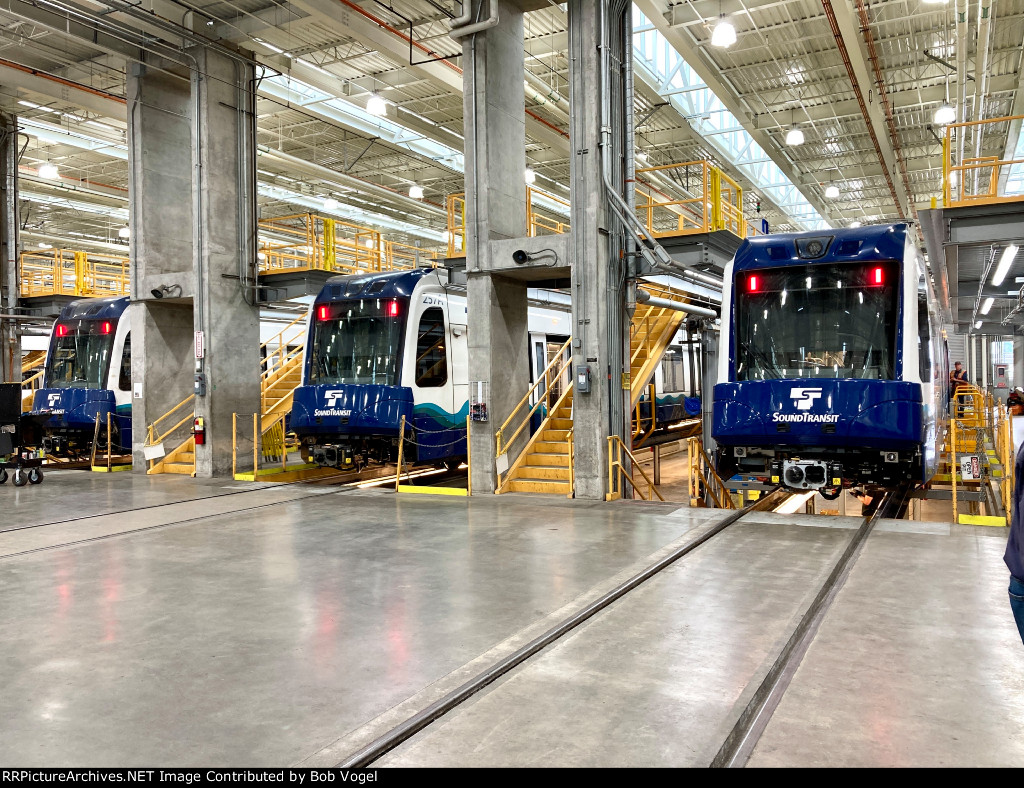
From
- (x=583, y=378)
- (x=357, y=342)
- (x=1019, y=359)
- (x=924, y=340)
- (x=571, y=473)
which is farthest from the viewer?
(x=1019, y=359)

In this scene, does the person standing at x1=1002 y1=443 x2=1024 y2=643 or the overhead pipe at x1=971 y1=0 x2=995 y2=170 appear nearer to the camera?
the person standing at x1=1002 y1=443 x2=1024 y2=643

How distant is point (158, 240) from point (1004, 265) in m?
17.2

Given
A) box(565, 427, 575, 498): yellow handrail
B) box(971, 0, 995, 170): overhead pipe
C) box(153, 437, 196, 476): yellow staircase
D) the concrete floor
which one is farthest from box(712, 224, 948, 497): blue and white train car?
box(153, 437, 196, 476): yellow staircase

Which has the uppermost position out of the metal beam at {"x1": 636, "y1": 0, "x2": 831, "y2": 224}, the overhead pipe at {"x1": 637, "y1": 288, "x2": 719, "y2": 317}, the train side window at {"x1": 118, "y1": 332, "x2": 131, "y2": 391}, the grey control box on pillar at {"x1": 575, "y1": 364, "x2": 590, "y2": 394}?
the metal beam at {"x1": 636, "y1": 0, "x2": 831, "y2": 224}

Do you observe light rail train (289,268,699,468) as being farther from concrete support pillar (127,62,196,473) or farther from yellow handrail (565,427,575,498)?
concrete support pillar (127,62,196,473)

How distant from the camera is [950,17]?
15.0 metres

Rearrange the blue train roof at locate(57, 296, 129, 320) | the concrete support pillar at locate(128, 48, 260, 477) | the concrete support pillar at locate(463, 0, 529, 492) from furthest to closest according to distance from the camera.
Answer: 1. the blue train roof at locate(57, 296, 129, 320)
2. the concrete support pillar at locate(128, 48, 260, 477)
3. the concrete support pillar at locate(463, 0, 529, 492)

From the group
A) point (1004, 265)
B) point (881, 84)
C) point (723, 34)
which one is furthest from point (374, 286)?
point (1004, 265)

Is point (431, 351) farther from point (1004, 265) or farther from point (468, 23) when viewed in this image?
point (1004, 265)

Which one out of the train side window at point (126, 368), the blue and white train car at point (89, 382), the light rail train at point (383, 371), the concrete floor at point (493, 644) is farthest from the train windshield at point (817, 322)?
the blue and white train car at point (89, 382)

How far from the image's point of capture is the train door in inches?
531

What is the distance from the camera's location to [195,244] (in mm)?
15273

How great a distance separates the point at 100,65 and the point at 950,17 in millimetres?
16469

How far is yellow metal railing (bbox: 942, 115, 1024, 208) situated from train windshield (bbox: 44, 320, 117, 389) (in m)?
15.8
